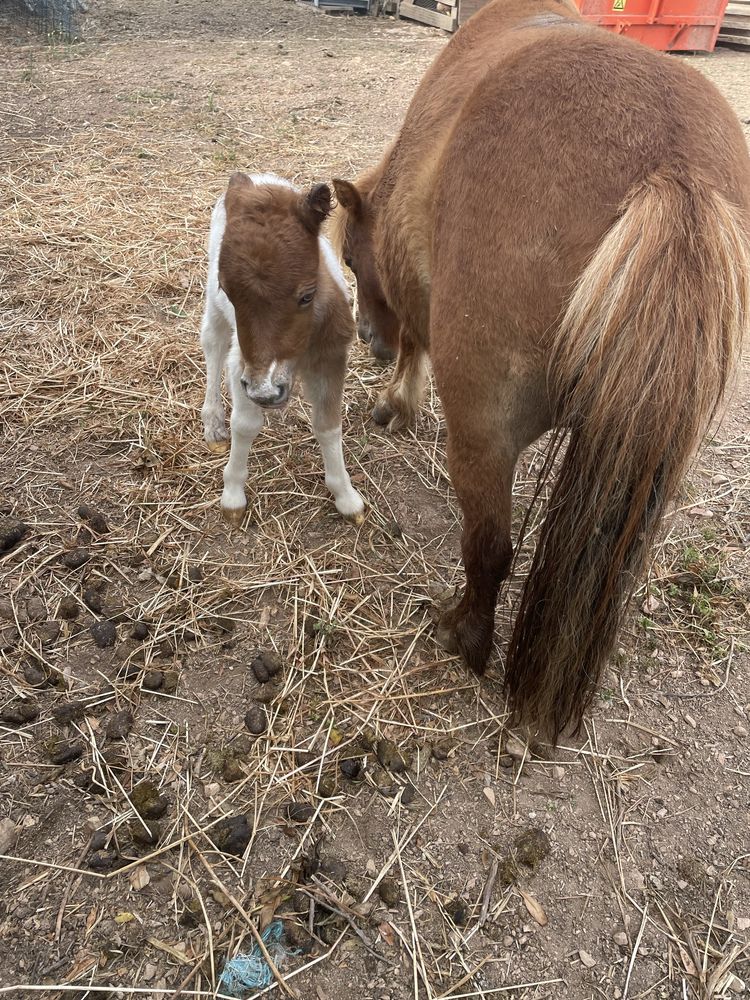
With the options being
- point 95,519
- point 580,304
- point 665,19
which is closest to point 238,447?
point 95,519

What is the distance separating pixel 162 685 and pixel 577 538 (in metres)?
1.38

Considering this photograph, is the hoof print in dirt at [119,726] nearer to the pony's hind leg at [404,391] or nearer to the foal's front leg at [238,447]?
the foal's front leg at [238,447]

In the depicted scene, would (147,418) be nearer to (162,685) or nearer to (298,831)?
(162,685)

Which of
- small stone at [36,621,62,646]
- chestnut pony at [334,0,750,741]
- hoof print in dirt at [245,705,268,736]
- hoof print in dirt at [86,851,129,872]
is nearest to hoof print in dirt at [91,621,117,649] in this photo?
small stone at [36,621,62,646]

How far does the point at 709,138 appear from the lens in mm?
1403

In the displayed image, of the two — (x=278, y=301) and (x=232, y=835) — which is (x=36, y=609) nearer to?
(x=232, y=835)

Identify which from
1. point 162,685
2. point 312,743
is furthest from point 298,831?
point 162,685

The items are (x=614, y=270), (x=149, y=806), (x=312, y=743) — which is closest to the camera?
(x=614, y=270)

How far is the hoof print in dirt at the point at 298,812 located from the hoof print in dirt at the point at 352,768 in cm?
14

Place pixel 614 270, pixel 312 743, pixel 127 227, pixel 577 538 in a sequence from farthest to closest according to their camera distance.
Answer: pixel 127 227 → pixel 312 743 → pixel 577 538 → pixel 614 270

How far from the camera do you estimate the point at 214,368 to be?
287 cm

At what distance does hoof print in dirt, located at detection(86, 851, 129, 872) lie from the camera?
168 cm

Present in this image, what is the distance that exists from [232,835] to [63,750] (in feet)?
1.87

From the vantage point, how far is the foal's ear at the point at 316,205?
1897mm
